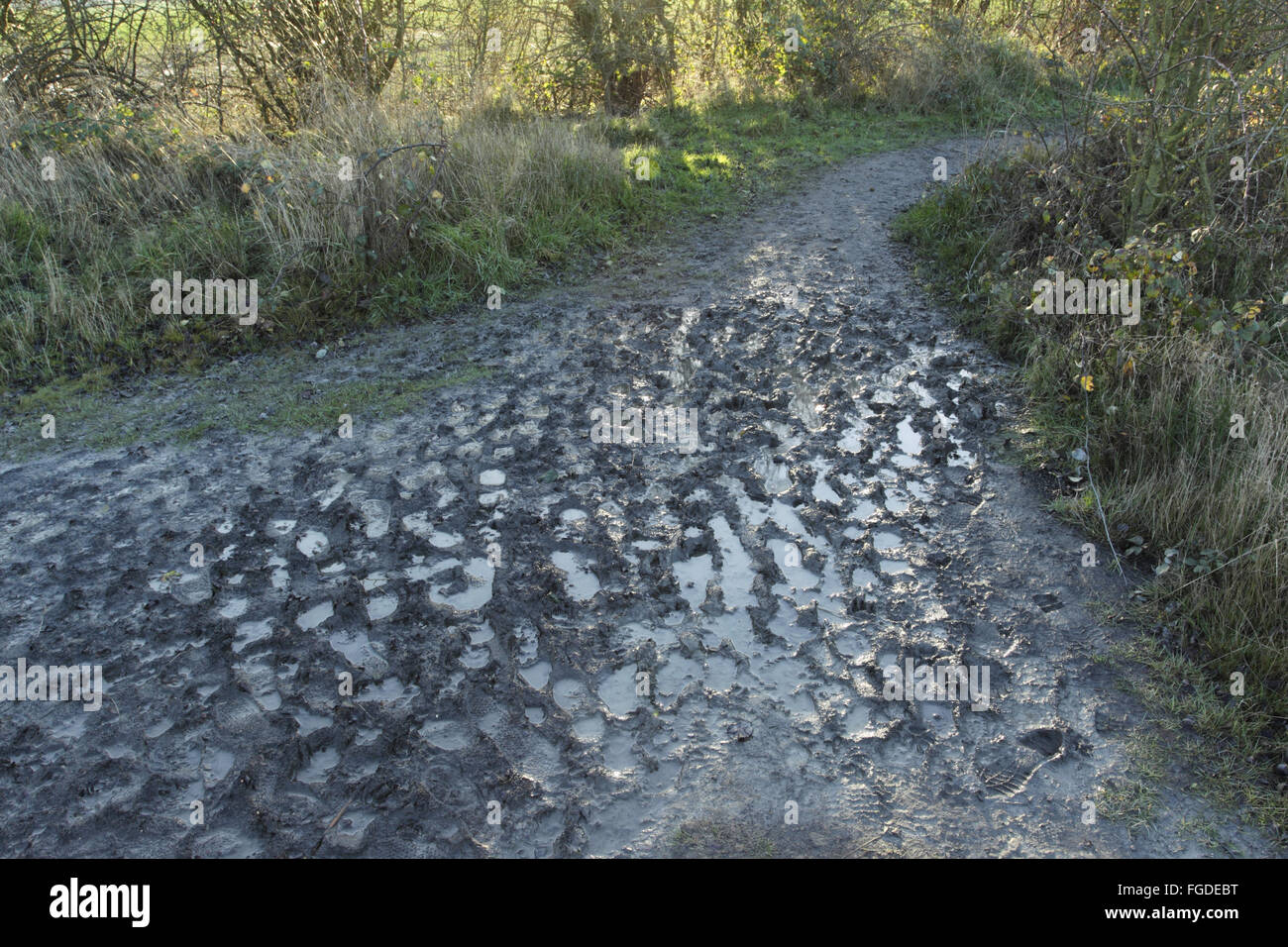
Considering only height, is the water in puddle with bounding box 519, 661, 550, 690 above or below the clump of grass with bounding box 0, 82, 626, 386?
below

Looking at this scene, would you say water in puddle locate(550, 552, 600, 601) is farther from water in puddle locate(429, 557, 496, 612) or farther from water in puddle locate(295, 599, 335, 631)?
water in puddle locate(295, 599, 335, 631)

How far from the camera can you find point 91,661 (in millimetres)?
3430

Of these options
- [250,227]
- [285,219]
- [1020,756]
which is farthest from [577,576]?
[250,227]

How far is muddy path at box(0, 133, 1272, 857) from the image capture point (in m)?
2.85

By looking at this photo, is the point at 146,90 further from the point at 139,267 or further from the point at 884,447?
the point at 884,447

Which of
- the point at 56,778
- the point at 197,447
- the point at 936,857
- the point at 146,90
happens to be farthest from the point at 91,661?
the point at 146,90

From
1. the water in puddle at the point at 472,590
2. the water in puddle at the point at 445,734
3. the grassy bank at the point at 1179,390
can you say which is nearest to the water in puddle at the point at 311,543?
the water in puddle at the point at 472,590

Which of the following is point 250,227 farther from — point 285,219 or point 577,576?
point 577,576

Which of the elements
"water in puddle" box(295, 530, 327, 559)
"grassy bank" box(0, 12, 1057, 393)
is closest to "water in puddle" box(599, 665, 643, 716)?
"water in puddle" box(295, 530, 327, 559)

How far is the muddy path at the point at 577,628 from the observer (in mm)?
2846

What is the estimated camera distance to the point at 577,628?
361 cm

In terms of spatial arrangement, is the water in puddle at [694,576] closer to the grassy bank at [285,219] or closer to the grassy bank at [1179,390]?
the grassy bank at [1179,390]

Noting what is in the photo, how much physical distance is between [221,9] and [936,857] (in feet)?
30.0

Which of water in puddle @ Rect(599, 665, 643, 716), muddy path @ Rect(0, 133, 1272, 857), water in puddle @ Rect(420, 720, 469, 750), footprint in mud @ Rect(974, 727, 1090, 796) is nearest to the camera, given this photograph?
muddy path @ Rect(0, 133, 1272, 857)
